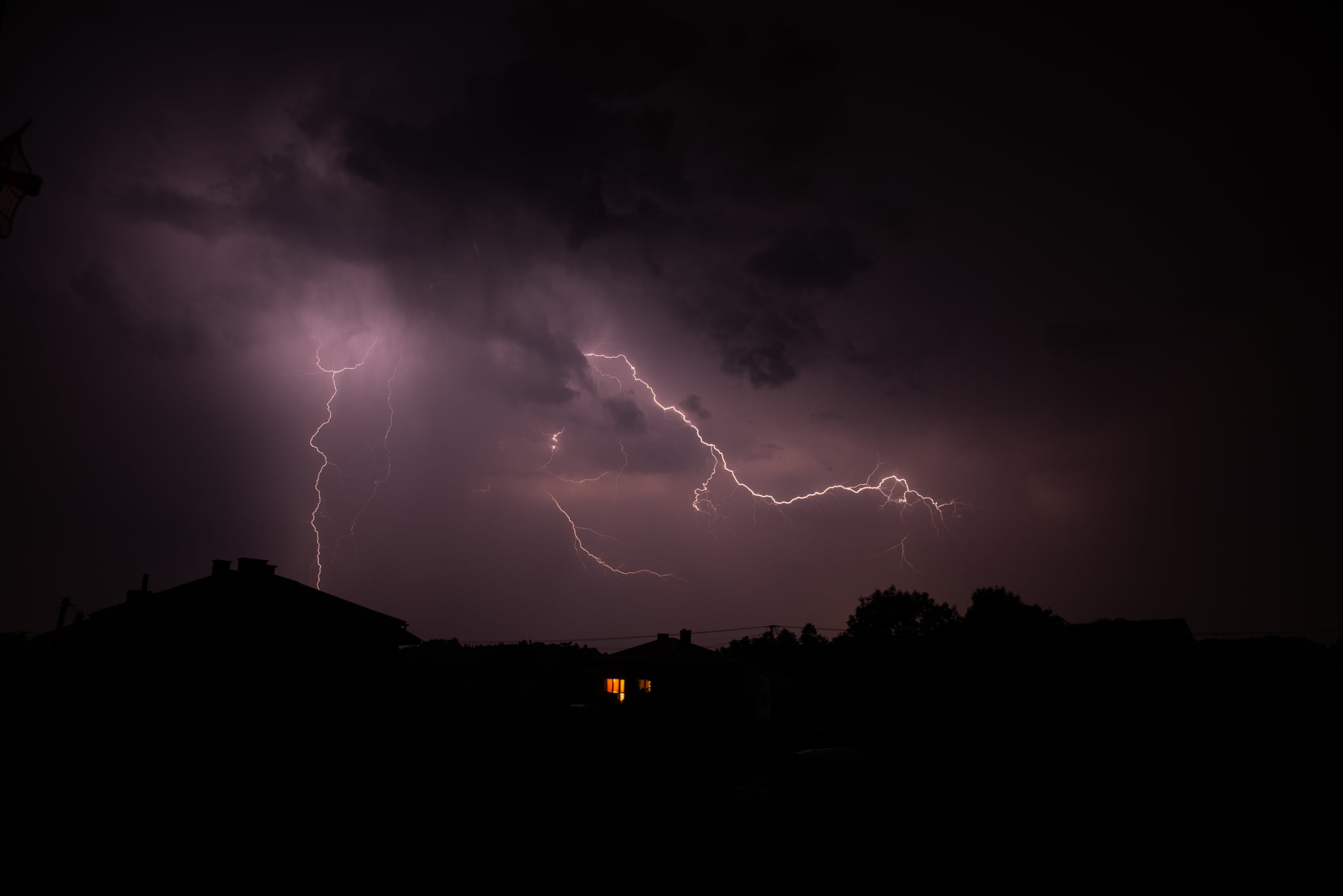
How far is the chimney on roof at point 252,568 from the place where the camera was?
57.9ft

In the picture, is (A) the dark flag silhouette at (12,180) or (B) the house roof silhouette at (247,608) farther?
(B) the house roof silhouette at (247,608)

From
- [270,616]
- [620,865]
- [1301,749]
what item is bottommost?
[1301,749]

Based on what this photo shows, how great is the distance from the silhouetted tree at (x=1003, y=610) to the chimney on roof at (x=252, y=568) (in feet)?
205

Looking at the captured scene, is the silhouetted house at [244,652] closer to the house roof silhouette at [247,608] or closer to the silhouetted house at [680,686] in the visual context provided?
the house roof silhouette at [247,608]

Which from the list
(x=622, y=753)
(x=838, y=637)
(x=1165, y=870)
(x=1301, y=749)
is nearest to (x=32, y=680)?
(x=622, y=753)

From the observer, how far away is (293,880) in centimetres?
775

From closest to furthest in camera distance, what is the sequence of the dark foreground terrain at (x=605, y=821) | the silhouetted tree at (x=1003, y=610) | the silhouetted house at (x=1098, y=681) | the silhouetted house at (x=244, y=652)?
the dark foreground terrain at (x=605, y=821) < the silhouetted house at (x=244, y=652) < the silhouetted house at (x=1098, y=681) < the silhouetted tree at (x=1003, y=610)

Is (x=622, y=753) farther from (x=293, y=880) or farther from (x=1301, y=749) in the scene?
(x=1301, y=749)

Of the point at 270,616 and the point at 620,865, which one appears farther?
the point at 270,616

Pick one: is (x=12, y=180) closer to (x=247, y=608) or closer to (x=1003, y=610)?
(x=247, y=608)

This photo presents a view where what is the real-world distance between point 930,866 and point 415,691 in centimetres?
1361

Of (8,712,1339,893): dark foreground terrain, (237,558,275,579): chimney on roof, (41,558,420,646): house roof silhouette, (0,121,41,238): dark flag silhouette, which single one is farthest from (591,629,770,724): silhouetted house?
(0,121,41,238): dark flag silhouette

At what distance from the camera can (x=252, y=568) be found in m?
17.7

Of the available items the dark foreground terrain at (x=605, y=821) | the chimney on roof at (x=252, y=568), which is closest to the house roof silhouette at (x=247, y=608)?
the chimney on roof at (x=252, y=568)
